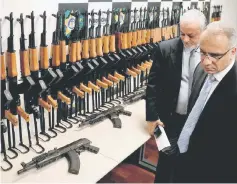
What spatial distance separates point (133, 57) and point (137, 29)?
27 centimetres

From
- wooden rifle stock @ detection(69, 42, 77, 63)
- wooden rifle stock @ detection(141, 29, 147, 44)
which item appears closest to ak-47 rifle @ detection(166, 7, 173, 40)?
wooden rifle stock @ detection(141, 29, 147, 44)

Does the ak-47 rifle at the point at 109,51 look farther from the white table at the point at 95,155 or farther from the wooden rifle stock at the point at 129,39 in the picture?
the white table at the point at 95,155

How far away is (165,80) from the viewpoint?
1.88 metres

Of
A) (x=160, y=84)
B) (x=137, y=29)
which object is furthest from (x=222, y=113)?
(x=137, y=29)

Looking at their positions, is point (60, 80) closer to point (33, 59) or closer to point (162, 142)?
point (33, 59)

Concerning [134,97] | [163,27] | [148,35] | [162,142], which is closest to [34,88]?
[162,142]

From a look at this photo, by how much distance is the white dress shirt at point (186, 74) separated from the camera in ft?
5.90

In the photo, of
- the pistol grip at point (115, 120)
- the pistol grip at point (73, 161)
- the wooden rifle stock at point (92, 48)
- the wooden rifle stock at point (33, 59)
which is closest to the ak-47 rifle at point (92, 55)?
the wooden rifle stock at point (92, 48)

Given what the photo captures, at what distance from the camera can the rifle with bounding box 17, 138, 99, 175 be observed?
1.41 metres

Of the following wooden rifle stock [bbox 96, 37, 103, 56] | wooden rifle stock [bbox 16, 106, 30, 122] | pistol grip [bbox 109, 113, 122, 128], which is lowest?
pistol grip [bbox 109, 113, 122, 128]

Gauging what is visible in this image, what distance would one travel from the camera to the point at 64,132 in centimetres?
181

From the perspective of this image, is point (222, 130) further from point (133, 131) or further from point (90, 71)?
point (90, 71)

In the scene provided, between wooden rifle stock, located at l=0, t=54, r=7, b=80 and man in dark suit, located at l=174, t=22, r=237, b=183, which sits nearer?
man in dark suit, located at l=174, t=22, r=237, b=183

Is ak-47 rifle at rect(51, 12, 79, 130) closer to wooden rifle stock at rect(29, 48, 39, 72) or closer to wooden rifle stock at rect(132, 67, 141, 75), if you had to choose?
wooden rifle stock at rect(29, 48, 39, 72)
